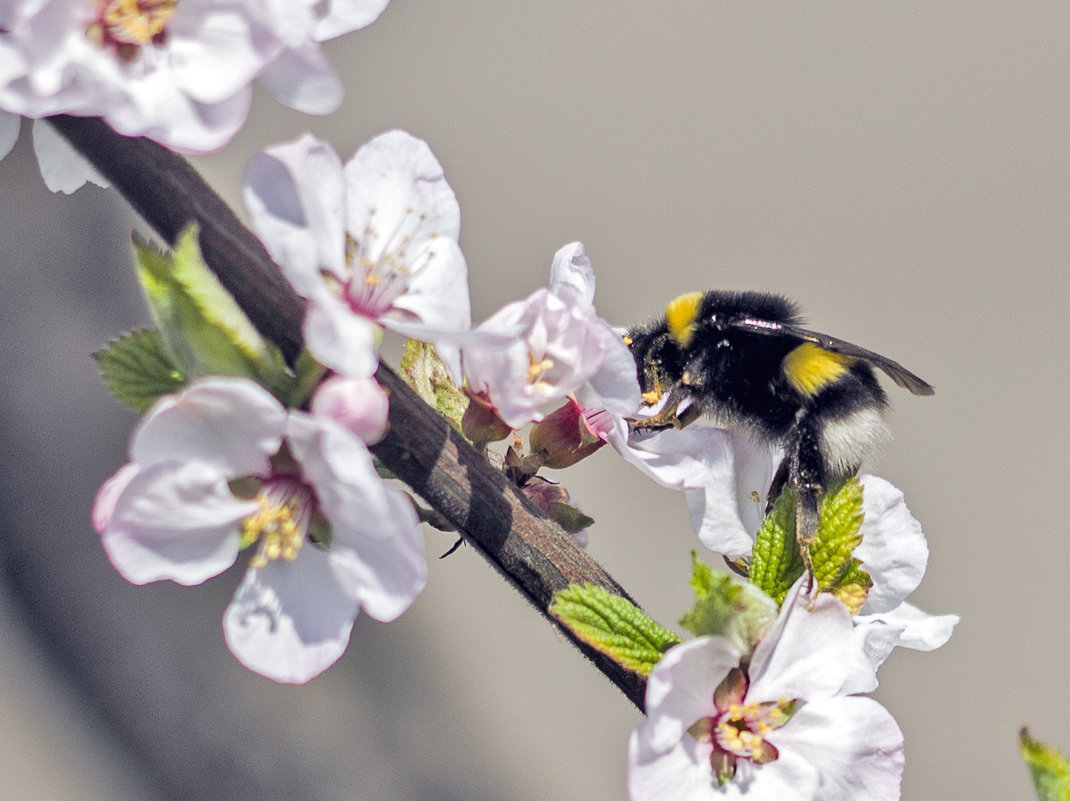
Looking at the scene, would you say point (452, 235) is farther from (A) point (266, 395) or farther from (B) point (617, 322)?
(B) point (617, 322)

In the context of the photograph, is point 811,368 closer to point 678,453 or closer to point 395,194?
point 678,453

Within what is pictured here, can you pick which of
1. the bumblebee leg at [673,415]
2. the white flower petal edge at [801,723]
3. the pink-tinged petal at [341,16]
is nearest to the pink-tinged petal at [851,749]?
the white flower petal edge at [801,723]

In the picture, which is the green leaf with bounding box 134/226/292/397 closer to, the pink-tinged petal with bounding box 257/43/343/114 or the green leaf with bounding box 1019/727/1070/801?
the pink-tinged petal with bounding box 257/43/343/114

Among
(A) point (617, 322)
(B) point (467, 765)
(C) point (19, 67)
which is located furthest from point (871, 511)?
(A) point (617, 322)

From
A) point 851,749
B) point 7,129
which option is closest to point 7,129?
point 7,129

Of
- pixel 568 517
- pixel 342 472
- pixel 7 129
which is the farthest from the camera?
pixel 568 517

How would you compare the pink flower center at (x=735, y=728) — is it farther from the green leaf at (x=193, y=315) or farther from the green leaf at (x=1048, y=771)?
the green leaf at (x=193, y=315)
